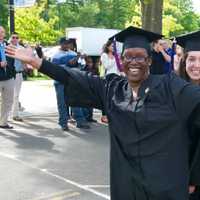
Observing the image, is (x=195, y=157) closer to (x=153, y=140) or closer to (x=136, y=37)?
(x=153, y=140)

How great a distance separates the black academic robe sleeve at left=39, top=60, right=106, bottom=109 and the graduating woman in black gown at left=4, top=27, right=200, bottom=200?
0.50 feet

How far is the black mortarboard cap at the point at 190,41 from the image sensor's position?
160 inches

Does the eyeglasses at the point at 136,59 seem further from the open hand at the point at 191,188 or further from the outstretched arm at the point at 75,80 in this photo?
the open hand at the point at 191,188

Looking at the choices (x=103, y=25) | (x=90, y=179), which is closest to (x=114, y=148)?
(x=90, y=179)

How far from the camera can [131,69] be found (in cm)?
346

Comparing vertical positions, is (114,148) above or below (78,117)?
above

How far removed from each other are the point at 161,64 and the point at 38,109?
16.4 feet

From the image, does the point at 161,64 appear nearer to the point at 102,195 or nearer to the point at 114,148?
the point at 102,195

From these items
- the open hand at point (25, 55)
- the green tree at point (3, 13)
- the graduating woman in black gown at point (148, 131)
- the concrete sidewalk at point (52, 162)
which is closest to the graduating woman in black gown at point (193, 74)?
the graduating woman in black gown at point (148, 131)

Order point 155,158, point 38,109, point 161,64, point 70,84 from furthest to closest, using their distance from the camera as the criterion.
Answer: point 38,109, point 161,64, point 70,84, point 155,158

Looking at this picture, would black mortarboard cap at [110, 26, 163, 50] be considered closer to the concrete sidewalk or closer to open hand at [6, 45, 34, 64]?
open hand at [6, 45, 34, 64]

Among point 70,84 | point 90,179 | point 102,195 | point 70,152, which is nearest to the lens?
point 70,84

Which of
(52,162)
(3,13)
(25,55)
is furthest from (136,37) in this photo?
(3,13)

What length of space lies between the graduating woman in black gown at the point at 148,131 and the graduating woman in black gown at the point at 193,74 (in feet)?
0.51
